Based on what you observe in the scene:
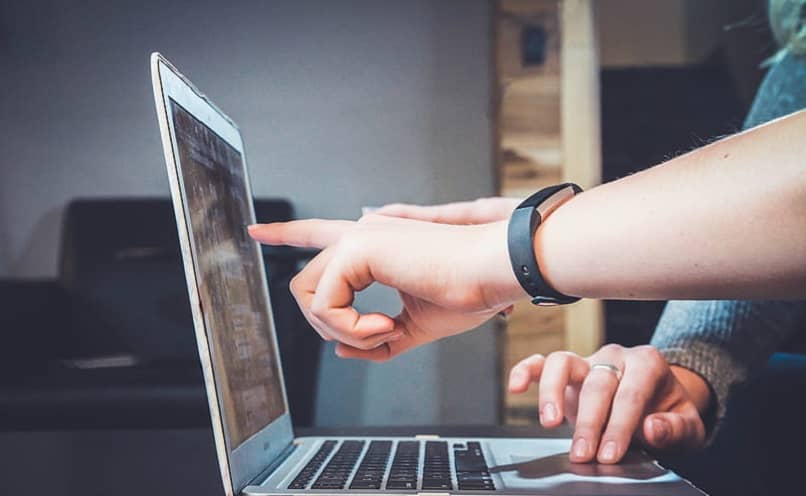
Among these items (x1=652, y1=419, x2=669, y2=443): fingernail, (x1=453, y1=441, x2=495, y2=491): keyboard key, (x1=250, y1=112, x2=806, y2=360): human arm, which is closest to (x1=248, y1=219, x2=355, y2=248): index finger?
(x1=250, y1=112, x2=806, y2=360): human arm

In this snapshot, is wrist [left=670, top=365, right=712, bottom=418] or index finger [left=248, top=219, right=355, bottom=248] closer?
index finger [left=248, top=219, right=355, bottom=248]

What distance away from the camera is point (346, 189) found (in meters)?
2.25

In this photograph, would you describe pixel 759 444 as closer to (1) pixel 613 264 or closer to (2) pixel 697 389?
(2) pixel 697 389

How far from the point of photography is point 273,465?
0.60m

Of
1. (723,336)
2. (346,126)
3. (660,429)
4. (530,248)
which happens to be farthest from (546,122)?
(530,248)

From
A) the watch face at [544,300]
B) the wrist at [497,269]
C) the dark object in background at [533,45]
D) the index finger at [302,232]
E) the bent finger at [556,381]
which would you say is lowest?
the bent finger at [556,381]

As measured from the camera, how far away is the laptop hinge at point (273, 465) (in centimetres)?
53

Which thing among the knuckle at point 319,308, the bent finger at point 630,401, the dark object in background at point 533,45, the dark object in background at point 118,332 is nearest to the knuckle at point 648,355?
the bent finger at point 630,401

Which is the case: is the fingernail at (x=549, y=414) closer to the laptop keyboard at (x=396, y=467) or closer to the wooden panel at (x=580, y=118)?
the laptop keyboard at (x=396, y=467)

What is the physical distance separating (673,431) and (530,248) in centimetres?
27

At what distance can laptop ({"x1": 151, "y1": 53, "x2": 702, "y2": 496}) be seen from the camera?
49cm

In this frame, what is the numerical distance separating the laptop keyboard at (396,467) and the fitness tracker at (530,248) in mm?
143

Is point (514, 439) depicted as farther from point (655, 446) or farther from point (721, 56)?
point (721, 56)

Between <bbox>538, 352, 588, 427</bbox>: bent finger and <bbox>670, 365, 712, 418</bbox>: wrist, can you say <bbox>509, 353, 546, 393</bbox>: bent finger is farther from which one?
<bbox>670, 365, 712, 418</bbox>: wrist
